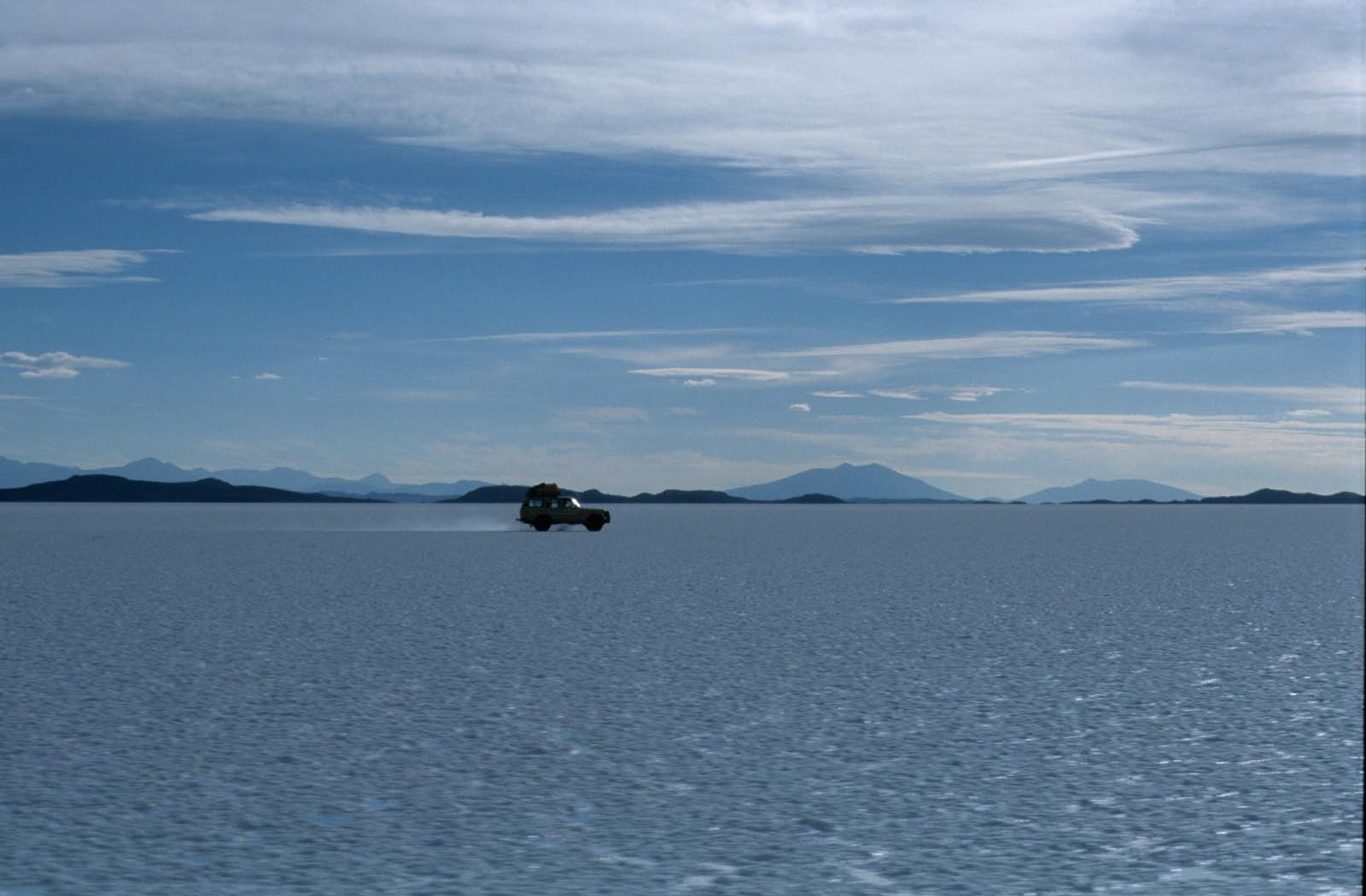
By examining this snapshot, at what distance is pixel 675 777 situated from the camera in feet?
56.1

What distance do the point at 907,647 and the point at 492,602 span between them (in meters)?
16.4

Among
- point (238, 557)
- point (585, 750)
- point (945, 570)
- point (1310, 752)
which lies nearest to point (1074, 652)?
point (1310, 752)

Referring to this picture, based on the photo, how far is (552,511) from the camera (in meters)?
103

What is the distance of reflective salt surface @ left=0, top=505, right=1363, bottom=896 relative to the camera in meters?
13.1

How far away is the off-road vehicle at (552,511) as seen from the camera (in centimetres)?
10081

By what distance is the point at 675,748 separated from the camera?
1903 cm

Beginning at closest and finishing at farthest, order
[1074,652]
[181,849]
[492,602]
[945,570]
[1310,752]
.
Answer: [181,849], [1310,752], [1074,652], [492,602], [945,570]

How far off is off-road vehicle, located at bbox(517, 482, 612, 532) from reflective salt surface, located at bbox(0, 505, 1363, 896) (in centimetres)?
5587

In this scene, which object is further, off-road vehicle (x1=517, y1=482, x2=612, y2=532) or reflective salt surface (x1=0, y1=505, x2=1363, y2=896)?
off-road vehicle (x1=517, y1=482, x2=612, y2=532)

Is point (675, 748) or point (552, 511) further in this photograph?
point (552, 511)

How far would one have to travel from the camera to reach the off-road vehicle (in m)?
101

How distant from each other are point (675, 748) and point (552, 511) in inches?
3319

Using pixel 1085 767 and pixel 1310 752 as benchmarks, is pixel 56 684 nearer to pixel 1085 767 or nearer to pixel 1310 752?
pixel 1085 767

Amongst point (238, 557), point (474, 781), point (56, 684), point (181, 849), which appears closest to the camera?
point (181, 849)
